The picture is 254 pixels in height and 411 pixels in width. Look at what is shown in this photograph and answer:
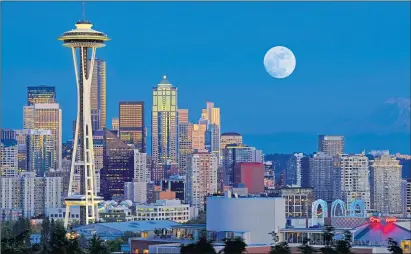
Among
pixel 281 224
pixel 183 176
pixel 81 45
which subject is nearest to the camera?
pixel 281 224

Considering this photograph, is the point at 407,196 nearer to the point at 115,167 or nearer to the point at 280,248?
the point at 115,167

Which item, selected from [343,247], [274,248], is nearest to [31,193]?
[274,248]

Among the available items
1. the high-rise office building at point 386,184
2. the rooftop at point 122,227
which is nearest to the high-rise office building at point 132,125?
the high-rise office building at point 386,184

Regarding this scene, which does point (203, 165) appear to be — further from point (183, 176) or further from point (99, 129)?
point (99, 129)

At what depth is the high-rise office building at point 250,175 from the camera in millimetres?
90875

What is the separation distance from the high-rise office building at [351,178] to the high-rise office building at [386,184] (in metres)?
0.51

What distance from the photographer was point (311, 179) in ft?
349

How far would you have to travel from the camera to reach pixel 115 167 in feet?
392

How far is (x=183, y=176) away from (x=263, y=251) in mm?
76438

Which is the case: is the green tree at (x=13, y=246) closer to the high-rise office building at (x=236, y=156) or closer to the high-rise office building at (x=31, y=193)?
the high-rise office building at (x=31, y=193)

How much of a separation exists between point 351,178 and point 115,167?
22456 millimetres

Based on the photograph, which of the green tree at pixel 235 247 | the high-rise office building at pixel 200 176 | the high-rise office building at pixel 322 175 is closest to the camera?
the green tree at pixel 235 247

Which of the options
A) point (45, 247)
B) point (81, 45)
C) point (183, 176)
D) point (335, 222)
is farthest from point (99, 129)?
point (45, 247)

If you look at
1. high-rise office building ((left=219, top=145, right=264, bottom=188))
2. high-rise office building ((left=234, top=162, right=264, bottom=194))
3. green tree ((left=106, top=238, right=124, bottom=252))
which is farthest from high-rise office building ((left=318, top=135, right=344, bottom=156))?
green tree ((left=106, top=238, right=124, bottom=252))
